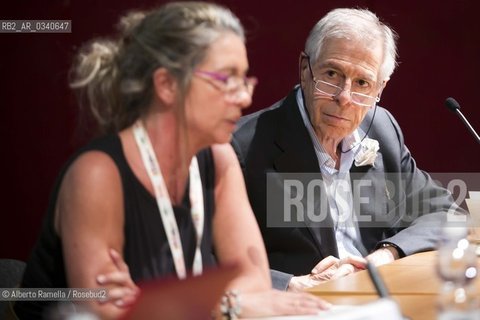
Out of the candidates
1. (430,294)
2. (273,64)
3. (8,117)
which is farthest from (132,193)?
(273,64)

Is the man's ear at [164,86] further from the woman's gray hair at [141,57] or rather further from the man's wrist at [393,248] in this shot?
the man's wrist at [393,248]

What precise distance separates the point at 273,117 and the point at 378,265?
0.63 metres

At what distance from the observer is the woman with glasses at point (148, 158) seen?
78.8 inches

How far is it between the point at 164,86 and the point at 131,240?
1.07ft

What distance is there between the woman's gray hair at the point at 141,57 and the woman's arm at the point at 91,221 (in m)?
0.14

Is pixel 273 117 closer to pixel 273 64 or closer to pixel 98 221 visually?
pixel 273 64

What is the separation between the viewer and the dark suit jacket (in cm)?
316

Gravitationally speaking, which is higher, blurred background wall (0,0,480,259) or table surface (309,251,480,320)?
blurred background wall (0,0,480,259)

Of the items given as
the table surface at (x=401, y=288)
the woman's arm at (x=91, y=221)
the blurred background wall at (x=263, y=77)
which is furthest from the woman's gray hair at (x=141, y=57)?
the blurred background wall at (x=263, y=77)

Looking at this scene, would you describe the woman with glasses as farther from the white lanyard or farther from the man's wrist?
the man's wrist

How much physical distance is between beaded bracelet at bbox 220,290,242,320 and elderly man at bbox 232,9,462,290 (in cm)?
94

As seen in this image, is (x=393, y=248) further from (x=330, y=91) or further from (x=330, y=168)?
(x=330, y=91)

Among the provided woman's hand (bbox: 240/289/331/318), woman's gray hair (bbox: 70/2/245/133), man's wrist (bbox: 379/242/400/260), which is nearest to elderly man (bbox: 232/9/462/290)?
man's wrist (bbox: 379/242/400/260)

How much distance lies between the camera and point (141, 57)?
6.88ft
